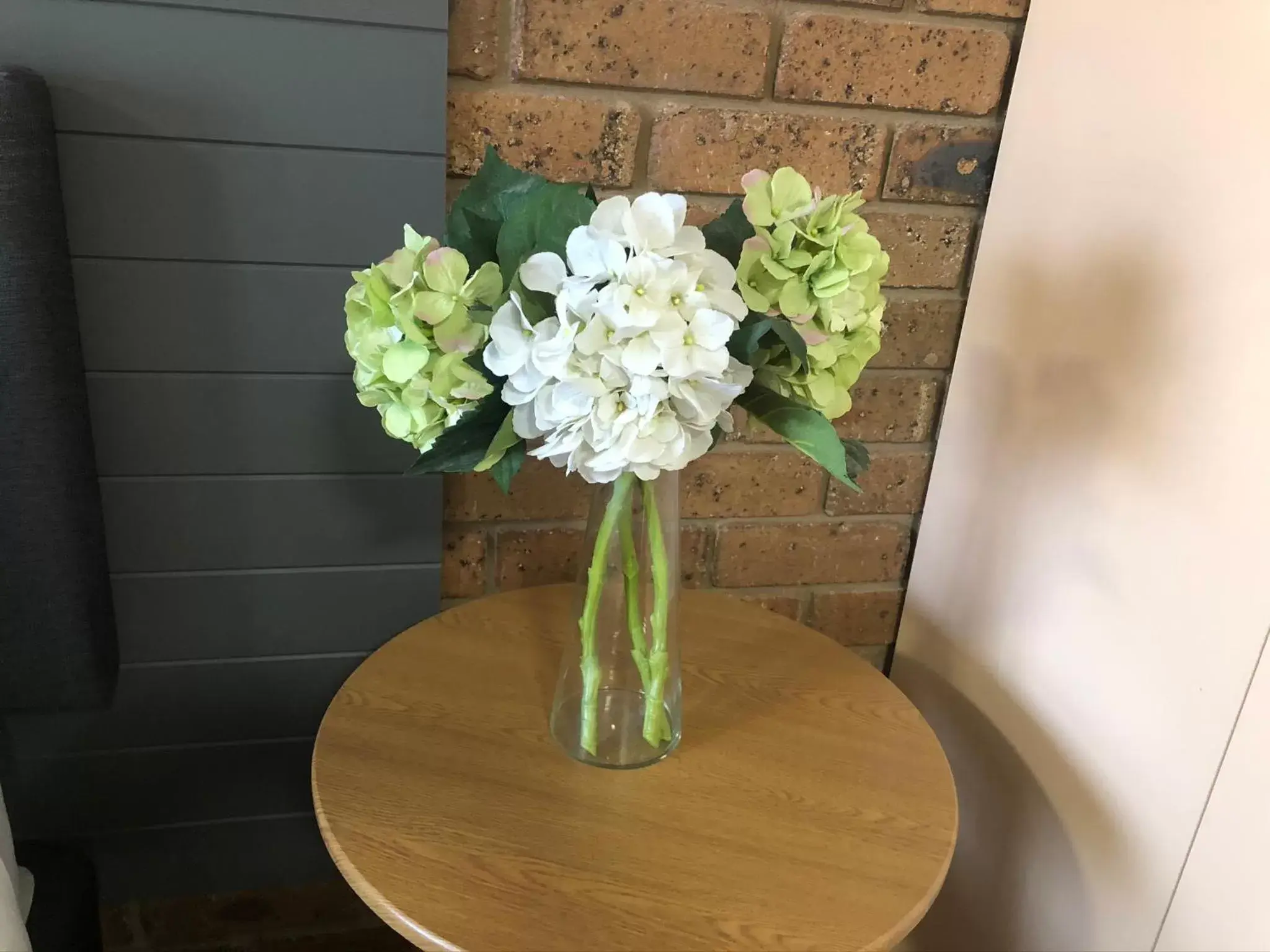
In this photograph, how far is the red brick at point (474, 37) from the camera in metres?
0.91

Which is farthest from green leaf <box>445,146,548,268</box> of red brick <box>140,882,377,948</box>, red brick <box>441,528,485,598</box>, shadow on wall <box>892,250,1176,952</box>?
red brick <box>140,882,377,948</box>

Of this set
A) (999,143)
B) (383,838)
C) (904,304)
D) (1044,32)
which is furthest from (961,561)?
(383,838)

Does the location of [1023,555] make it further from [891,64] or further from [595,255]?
[595,255]

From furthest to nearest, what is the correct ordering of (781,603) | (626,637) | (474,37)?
(781,603) < (474,37) < (626,637)

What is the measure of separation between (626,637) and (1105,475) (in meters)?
0.47

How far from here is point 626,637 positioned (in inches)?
32.1

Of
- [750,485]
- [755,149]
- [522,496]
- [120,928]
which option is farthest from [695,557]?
[120,928]

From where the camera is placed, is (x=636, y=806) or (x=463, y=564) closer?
(x=636, y=806)

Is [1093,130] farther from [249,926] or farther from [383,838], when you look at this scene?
[249,926]

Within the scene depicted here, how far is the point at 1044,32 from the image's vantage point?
3.28 ft

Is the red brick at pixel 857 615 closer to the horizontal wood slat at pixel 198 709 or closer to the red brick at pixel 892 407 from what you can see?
the red brick at pixel 892 407

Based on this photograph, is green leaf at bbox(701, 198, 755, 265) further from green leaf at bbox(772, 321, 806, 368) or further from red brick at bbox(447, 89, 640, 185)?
red brick at bbox(447, 89, 640, 185)

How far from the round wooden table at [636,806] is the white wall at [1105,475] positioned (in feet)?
0.62

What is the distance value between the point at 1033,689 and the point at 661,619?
463 millimetres
